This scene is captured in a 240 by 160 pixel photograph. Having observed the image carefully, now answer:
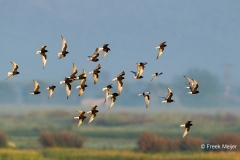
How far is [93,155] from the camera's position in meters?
26.7

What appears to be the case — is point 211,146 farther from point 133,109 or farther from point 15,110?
point 15,110

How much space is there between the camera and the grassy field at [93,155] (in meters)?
26.3

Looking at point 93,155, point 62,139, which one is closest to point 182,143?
point 93,155

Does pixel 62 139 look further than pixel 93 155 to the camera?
Yes

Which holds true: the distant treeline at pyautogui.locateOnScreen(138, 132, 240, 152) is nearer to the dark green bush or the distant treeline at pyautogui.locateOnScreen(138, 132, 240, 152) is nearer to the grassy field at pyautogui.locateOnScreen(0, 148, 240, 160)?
the grassy field at pyautogui.locateOnScreen(0, 148, 240, 160)

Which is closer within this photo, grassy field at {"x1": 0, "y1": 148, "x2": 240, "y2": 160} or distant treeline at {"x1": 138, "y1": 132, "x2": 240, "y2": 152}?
grassy field at {"x1": 0, "y1": 148, "x2": 240, "y2": 160}

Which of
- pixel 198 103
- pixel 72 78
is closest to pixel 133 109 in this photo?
pixel 198 103

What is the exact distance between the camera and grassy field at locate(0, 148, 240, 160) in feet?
86.2

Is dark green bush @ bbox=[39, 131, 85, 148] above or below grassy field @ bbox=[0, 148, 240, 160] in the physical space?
above

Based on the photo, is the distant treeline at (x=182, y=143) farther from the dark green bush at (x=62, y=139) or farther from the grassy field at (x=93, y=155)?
the dark green bush at (x=62, y=139)

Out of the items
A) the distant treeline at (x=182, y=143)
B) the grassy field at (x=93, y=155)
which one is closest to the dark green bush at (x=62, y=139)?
the grassy field at (x=93, y=155)

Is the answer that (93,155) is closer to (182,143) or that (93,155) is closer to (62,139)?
(62,139)

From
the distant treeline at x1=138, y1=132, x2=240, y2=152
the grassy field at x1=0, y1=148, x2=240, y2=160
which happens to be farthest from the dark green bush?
the distant treeline at x1=138, y1=132, x2=240, y2=152

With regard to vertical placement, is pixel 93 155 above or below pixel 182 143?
below
